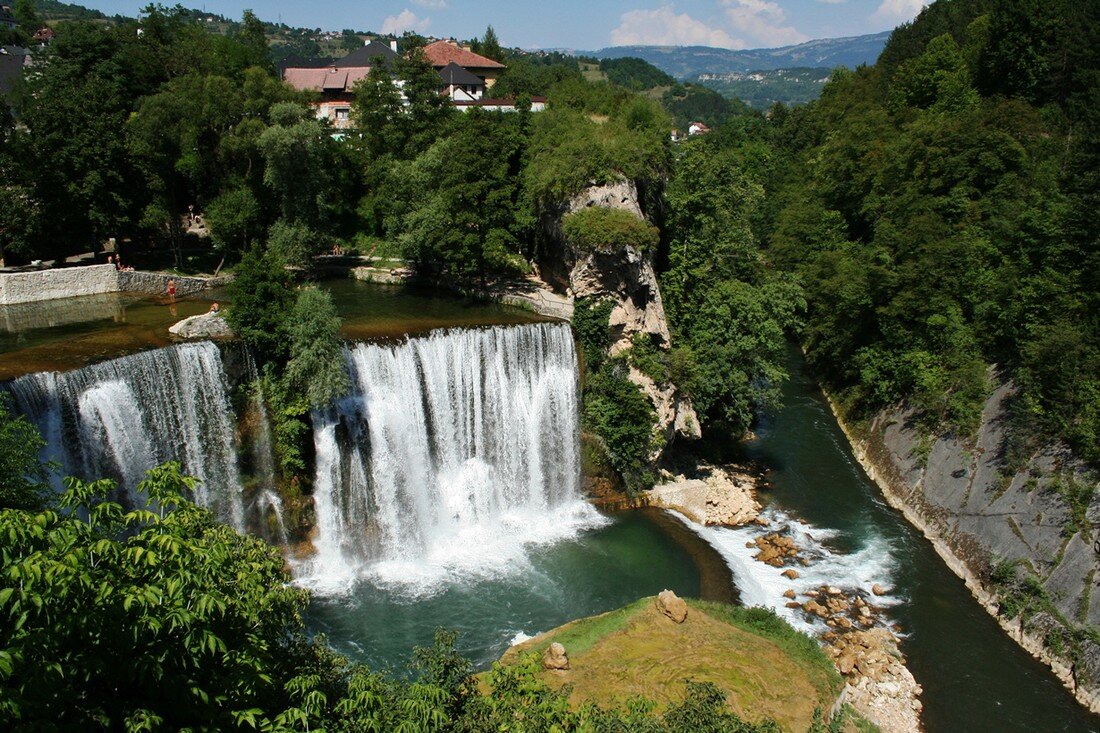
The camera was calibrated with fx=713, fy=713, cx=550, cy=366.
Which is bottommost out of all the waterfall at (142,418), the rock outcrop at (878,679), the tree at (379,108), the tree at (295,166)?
the rock outcrop at (878,679)

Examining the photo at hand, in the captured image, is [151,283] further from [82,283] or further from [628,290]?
[628,290]

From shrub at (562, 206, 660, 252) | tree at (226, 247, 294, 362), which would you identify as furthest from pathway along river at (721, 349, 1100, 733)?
tree at (226, 247, 294, 362)

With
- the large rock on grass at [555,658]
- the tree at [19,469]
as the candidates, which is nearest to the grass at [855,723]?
the large rock on grass at [555,658]

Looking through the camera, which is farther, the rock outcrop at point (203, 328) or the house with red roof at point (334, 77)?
the house with red roof at point (334, 77)

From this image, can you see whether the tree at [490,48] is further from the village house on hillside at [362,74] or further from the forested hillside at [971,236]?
the forested hillside at [971,236]

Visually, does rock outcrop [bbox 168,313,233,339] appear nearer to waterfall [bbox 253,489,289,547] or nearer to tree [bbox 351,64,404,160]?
waterfall [bbox 253,489,289,547]

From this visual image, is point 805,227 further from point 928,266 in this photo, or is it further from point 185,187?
point 185,187

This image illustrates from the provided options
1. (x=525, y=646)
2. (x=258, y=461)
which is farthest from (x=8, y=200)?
(x=525, y=646)
